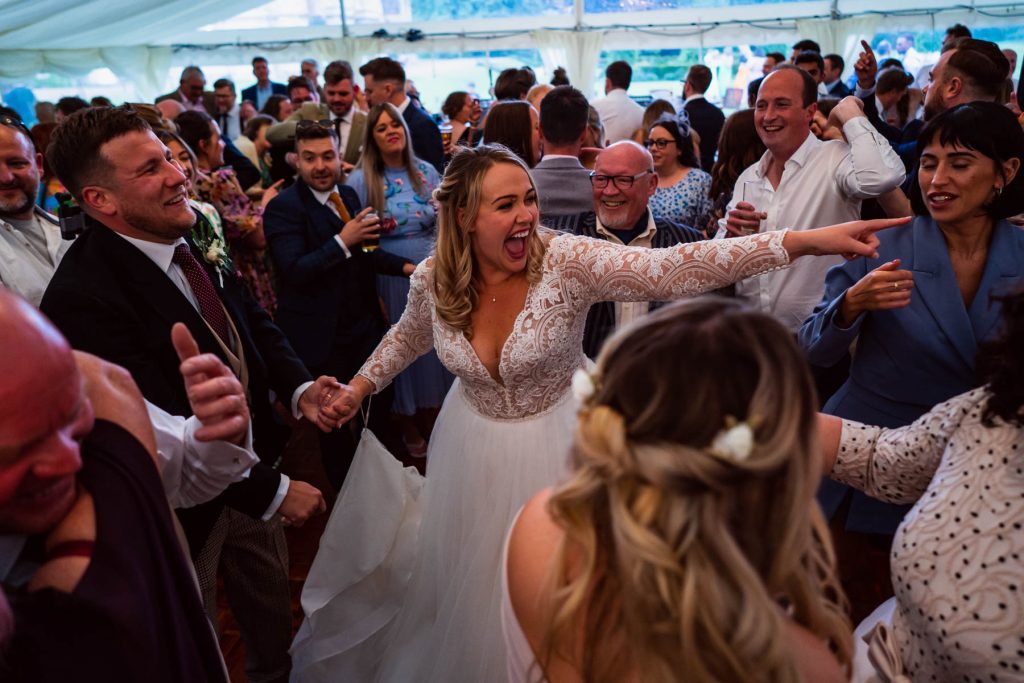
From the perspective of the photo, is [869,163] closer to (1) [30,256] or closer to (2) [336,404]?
(2) [336,404]

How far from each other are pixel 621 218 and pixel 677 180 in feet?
3.88

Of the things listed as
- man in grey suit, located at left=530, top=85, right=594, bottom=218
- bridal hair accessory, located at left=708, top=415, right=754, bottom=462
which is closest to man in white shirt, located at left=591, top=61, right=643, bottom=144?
man in grey suit, located at left=530, top=85, right=594, bottom=218

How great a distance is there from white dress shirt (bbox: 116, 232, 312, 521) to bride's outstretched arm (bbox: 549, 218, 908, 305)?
2.96 feet

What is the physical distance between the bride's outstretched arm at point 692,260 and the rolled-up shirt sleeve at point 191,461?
0.92 m

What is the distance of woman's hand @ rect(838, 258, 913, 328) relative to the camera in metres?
1.62

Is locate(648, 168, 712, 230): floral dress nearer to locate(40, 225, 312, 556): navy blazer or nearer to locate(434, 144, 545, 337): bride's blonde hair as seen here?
locate(434, 144, 545, 337): bride's blonde hair

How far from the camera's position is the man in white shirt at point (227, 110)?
757cm

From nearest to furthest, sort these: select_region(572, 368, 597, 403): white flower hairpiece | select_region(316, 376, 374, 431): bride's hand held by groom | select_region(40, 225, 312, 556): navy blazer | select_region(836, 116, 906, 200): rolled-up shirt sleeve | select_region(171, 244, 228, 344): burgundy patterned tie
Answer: select_region(572, 368, 597, 403): white flower hairpiece → select_region(40, 225, 312, 556): navy blazer → select_region(171, 244, 228, 344): burgundy patterned tie → select_region(316, 376, 374, 431): bride's hand held by groom → select_region(836, 116, 906, 200): rolled-up shirt sleeve

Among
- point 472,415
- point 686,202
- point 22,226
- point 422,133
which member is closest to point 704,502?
point 472,415

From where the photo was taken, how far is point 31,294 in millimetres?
2135

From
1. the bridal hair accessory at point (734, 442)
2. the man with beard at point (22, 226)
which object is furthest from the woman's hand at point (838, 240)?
the man with beard at point (22, 226)

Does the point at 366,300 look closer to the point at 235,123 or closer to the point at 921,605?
the point at 921,605

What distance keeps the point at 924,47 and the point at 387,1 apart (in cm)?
809

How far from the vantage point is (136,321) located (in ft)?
5.20
